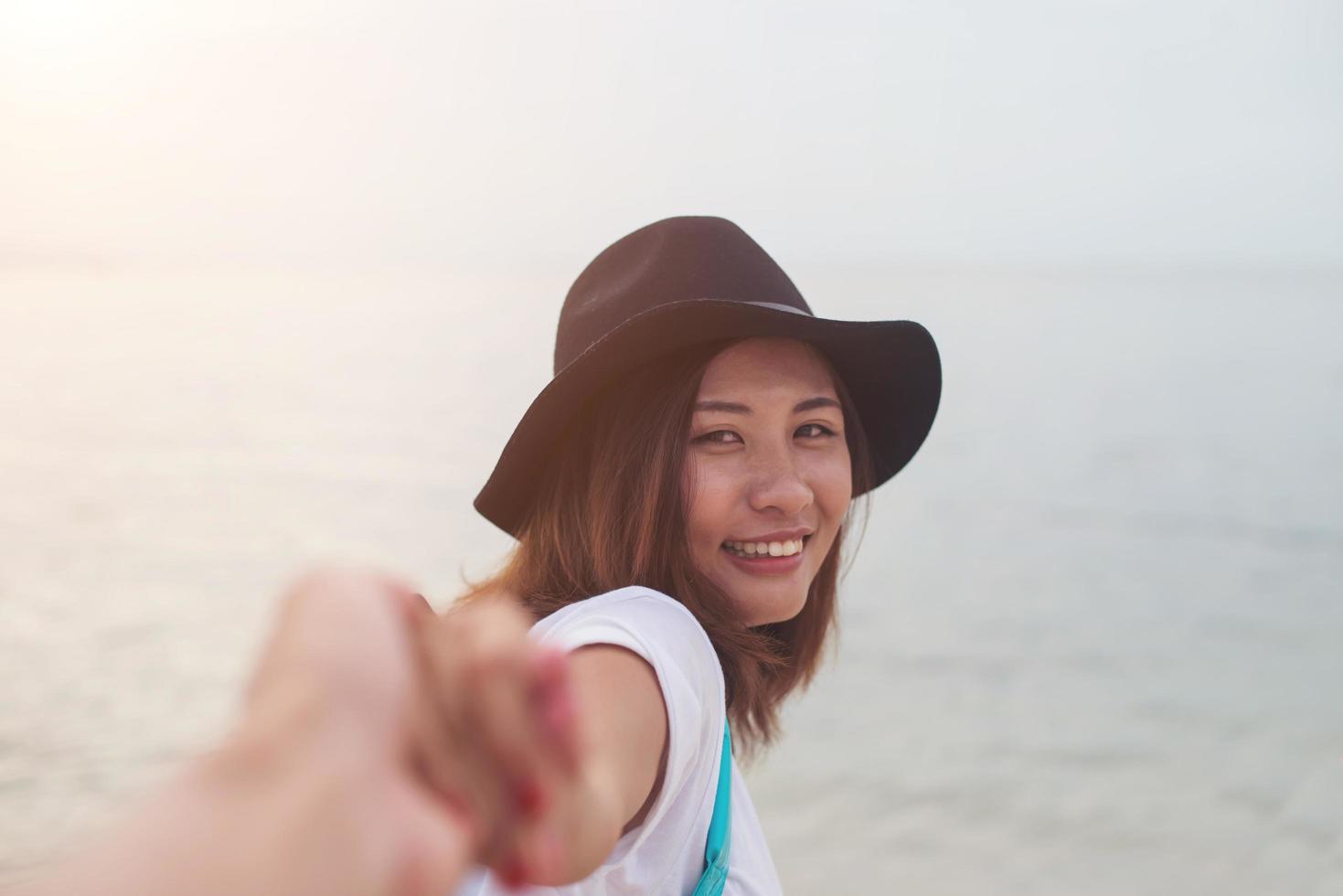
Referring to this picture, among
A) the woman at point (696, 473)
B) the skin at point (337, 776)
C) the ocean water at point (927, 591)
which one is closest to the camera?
the skin at point (337, 776)

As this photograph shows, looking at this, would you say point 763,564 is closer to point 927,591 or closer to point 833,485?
point 833,485

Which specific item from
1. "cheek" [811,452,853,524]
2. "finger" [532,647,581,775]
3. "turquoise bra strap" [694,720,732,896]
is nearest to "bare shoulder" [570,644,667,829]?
"turquoise bra strap" [694,720,732,896]

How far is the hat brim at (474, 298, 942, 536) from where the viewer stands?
1.77 metres

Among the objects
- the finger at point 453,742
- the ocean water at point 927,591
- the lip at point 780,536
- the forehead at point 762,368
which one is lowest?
the ocean water at point 927,591

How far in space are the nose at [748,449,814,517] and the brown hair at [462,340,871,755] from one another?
11 cm

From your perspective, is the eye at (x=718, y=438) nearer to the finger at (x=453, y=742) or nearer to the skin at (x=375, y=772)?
the skin at (x=375, y=772)

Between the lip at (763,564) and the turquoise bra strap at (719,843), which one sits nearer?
the turquoise bra strap at (719,843)

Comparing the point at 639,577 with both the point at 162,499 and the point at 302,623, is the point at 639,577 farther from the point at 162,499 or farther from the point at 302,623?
the point at 162,499

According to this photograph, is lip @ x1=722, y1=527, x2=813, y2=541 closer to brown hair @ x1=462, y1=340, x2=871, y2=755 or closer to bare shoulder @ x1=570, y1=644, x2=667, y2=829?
brown hair @ x1=462, y1=340, x2=871, y2=755

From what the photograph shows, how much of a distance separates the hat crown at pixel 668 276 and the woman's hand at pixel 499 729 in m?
1.29

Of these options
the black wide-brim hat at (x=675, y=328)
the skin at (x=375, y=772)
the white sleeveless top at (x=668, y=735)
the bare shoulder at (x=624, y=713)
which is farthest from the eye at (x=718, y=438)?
the skin at (x=375, y=772)

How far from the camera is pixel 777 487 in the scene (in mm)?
1844

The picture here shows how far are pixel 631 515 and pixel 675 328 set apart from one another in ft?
0.95

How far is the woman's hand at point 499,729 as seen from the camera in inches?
25.5
